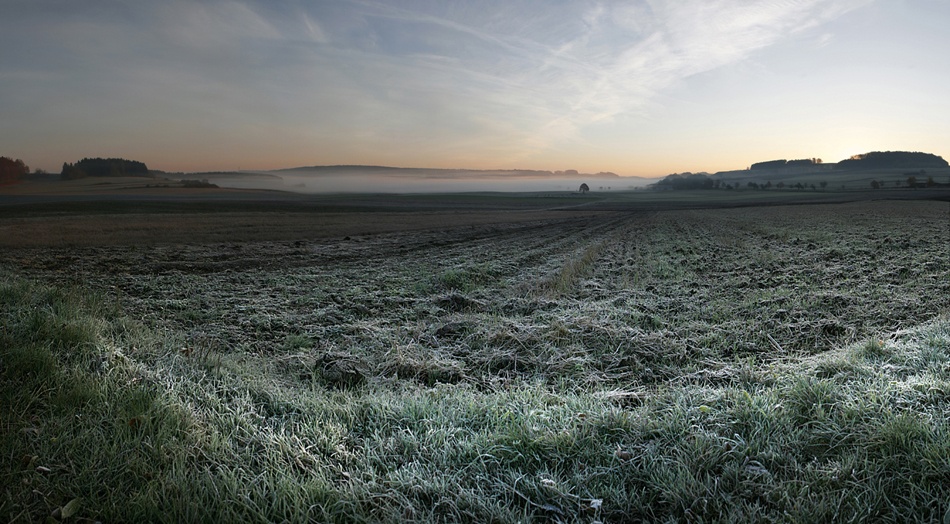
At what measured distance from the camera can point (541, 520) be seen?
9.96ft

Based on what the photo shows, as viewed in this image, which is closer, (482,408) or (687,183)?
(482,408)

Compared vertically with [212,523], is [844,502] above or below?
above

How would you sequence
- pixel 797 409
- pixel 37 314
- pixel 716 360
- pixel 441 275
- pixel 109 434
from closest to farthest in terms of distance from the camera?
pixel 109 434
pixel 797 409
pixel 37 314
pixel 716 360
pixel 441 275

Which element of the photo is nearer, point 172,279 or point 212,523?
point 212,523

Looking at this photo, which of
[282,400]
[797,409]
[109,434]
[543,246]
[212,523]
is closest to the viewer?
[212,523]

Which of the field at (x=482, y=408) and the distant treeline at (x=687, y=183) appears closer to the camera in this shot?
the field at (x=482, y=408)

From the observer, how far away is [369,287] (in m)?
13.4

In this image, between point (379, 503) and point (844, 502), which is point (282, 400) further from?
point (844, 502)

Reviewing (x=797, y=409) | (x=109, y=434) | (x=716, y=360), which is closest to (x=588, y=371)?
(x=716, y=360)

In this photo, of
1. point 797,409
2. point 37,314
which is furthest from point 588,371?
point 37,314

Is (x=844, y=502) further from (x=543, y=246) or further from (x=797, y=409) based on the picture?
(x=543, y=246)

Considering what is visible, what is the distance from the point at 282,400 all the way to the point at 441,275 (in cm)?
1032

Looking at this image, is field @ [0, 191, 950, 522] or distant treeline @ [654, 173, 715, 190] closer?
field @ [0, 191, 950, 522]

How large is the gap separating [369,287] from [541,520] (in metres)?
11.0
